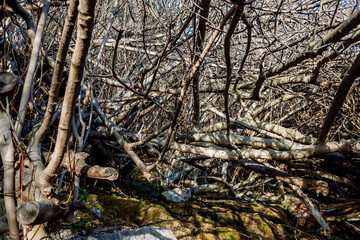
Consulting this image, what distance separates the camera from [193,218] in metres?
3.96

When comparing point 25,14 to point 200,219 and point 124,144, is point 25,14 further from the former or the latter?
point 200,219

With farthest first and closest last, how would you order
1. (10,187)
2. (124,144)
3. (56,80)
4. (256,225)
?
(256,225) < (124,144) < (10,187) < (56,80)

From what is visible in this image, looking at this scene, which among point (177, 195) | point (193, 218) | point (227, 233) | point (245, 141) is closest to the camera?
point (245, 141)

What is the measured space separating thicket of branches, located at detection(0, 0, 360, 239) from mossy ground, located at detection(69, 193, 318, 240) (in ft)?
1.93

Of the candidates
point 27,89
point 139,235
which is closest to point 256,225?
point 139,235

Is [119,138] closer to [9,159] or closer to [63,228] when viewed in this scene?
[63,228]

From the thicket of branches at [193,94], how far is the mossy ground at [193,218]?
1.93 feet

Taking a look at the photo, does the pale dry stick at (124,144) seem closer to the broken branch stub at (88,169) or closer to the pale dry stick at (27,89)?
the broken branch stub at (88,169)

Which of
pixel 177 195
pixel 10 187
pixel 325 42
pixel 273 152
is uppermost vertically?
pixel 325 42

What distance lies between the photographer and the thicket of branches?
6.25 ft

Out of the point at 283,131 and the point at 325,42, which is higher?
the point at 325,42

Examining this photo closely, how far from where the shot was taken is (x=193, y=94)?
10.5ft

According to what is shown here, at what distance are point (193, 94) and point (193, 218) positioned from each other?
6.46 ft

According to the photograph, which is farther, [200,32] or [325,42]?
[200,32]
